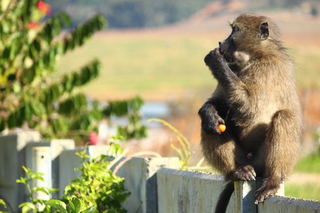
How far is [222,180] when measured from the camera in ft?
15.8

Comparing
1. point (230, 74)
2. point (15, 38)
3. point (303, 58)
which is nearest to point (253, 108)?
point (230, 74)

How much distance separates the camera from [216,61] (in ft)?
16.6

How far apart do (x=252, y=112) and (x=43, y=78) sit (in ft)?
22.9

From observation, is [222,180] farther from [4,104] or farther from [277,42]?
[4,104]

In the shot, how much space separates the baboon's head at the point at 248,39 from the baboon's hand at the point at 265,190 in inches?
53.4

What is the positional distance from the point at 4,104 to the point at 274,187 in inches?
309

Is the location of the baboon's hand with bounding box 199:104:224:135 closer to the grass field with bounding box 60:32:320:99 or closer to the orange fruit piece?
the orange fruit piece

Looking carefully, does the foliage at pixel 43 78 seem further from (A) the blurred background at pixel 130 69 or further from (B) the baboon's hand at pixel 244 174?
(B) the baboon's hand at pixel 244 174

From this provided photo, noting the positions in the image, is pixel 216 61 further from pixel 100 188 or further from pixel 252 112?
pixel 100 188

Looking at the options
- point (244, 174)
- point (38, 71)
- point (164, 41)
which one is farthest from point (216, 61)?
point (164, 41)

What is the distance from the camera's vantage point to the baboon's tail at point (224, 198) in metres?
4.60

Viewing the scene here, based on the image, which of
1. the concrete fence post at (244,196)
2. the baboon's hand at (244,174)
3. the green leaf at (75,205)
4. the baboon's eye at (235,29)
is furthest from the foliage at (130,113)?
the concrete fence post at (244,196)

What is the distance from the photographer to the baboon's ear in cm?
536

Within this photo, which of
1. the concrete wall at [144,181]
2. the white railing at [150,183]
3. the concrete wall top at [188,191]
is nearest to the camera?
the white railing at [150,183]
